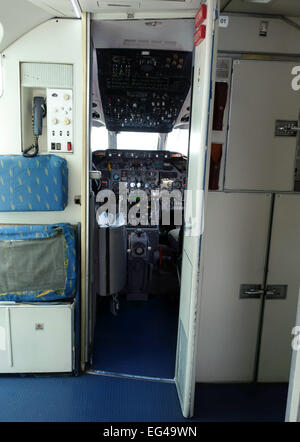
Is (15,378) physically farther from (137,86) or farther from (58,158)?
(137,86)

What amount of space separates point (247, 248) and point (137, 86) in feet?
7.33

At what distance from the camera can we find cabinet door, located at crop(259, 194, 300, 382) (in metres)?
2.68

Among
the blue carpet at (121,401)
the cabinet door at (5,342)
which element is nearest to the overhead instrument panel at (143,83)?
the cabinet door at (5,342)

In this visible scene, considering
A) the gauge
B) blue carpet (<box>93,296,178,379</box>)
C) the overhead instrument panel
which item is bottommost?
blue carpet (<box>93,296,178,379</box>)

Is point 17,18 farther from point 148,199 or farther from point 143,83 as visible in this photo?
point 148,199

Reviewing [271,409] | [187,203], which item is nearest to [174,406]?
[271,409]

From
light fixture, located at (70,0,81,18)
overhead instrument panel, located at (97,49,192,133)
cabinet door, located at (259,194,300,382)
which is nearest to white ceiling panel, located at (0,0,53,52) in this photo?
light fixture, located at (70,0,81,18)

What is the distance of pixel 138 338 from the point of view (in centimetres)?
353

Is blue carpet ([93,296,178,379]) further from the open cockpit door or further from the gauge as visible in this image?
the gauge

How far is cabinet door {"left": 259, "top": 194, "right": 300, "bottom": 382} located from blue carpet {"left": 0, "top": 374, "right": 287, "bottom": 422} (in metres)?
0.19

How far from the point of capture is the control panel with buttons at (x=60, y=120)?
269 centimetres

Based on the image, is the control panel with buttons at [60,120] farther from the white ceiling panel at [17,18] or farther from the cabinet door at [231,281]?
the cabinet door at [231,281]

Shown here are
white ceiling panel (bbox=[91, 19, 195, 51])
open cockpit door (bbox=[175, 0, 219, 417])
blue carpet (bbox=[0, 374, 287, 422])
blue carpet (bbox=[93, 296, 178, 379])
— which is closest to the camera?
open cockpit door (bbox=[175, 0, 219, 417])

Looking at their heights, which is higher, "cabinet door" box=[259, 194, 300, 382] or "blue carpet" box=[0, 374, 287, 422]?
"cabinet door" box=[259, 194, 300, 382]
